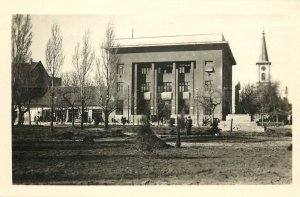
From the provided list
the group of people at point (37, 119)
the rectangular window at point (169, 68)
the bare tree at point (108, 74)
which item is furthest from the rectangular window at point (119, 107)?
the rectangular window at point (169, 68)

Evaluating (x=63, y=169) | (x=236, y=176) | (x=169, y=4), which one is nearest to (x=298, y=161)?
(x=236, y=176)

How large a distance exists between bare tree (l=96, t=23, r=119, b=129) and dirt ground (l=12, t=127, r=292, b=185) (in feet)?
5.14

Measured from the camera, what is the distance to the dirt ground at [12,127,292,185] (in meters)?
8.95

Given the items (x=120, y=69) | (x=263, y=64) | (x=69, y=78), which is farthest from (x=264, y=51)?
(x=69, y=78)

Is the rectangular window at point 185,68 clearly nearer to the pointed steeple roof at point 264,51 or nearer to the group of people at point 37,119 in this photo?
the pointed steeple roof at point 264,51

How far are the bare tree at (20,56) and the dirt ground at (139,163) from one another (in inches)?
23.6

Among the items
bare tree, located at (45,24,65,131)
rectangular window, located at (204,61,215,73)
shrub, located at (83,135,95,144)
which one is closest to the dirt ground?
shrub, located at (83,135,95,144)

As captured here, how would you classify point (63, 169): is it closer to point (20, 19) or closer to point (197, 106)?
point (20, 19)

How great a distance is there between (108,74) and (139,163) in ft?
10.7

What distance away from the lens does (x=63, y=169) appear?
30.3 feet

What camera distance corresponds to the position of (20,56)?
32.0 feet

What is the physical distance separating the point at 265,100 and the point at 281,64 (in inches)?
109

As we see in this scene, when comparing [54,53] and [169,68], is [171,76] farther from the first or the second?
[54,53]

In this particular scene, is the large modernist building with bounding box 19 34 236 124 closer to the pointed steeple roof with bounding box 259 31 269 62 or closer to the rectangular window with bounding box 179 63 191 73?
the rectangular window with bounding box 179 63 191 73
